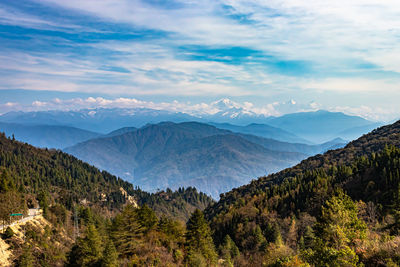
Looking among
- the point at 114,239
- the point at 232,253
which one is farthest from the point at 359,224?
the point at 232,253

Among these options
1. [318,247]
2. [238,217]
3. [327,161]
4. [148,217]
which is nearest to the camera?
[318,247]

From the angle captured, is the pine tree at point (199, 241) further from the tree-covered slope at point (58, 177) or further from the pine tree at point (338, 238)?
the tree-covered slope at point (58, 177)

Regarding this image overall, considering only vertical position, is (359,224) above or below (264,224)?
above

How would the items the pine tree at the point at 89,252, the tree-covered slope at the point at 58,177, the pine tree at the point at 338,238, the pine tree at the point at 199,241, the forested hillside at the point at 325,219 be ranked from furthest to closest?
the tree-covered slope at the point at 58,177, the pine tree at the point at 199,241, the pine tree at the point at 89,252, the forested hillside at the point at 325,219, the pine tree at the point at 338,238

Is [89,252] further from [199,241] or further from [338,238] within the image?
[338,238]

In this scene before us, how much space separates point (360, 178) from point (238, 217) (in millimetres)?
34614

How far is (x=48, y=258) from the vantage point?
54719mm

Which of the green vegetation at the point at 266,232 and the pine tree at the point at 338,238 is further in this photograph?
the green vegetation at the point at 266,232

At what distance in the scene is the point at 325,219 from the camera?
24.8 m

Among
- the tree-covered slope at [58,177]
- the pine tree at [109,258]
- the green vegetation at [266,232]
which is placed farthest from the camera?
the tree-covered slope at [58,177]

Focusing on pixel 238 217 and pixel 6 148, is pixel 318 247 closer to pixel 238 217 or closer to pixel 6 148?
pixel 238 217

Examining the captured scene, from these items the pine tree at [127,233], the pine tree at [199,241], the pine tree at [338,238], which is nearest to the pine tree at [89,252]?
the pine tree at [127,233]

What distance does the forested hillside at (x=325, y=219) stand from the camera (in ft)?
60.6

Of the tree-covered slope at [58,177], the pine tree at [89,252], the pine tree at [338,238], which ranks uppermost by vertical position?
the pine tree at [338,238]
